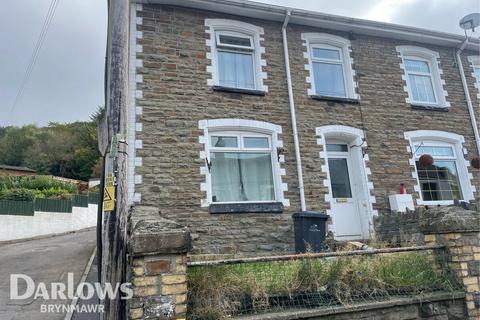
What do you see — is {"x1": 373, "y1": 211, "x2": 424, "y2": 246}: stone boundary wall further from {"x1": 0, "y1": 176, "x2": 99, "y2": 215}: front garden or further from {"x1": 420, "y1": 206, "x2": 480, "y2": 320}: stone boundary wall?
{"x1": 0, "y1": 176, "x2": 99, "y2": 215}: front garden

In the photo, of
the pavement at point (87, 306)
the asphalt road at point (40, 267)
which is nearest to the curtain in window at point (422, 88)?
the pavement at point (87, 306)

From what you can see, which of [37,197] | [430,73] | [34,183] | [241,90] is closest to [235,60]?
[241,90]

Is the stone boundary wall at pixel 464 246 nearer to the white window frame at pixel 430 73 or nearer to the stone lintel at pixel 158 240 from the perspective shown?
the stone lintel at pixel 158 240

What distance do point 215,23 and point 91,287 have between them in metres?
6.77

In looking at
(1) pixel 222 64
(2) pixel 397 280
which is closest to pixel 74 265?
(1) pixel 222 64

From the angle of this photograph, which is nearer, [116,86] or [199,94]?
[116,86]

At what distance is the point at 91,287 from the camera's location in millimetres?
7340

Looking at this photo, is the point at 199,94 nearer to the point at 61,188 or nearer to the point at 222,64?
the point at 222,64

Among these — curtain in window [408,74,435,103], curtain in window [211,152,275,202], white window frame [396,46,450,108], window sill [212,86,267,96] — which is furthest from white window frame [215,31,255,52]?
curtain in window [408,74,435,103]

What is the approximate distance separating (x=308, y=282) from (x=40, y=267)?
790cm

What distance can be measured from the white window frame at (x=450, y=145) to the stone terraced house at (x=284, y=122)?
39mm

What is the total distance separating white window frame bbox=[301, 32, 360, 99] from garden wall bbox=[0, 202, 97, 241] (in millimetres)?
13910

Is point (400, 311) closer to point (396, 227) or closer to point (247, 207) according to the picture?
point (247, 207)

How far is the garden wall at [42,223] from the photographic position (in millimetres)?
15075
